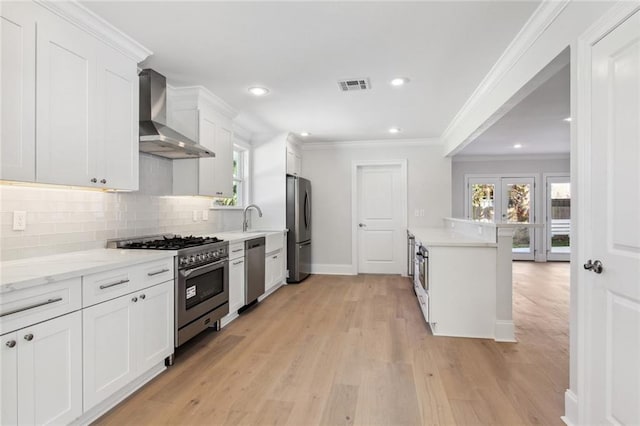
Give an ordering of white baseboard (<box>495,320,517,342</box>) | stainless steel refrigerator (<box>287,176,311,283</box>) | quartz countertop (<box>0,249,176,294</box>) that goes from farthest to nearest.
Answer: stainless steel refrigerator (<box>287,176,311,283</box>) → white baseboard (<box>495,320,517,342</box>) → quartz countertop (<box>0,249,176,294</box>)

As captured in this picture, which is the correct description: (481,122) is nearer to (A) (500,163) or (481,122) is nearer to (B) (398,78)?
(B) (398,78)

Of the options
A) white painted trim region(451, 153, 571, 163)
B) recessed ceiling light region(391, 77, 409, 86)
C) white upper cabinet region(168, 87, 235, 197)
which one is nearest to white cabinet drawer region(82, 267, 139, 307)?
white upper cabinet region(168, 87, 235, 197)

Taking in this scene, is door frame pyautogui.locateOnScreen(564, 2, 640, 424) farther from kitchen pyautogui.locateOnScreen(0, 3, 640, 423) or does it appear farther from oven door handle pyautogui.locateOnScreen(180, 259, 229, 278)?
oven door handle pyautogui.locateOnScreen(180, 259, 229, 278)

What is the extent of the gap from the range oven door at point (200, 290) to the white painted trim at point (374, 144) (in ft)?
11.2

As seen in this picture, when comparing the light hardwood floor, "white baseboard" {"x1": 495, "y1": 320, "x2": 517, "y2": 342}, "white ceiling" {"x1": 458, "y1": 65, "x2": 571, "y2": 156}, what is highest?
"white ceiling" {"x1": 458, "y1": 65, "x2": 571, "y2": 156}

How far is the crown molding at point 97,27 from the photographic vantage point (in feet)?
6.42

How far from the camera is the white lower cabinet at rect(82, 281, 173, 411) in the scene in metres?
1.81

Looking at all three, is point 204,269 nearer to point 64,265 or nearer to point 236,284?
point 236,284

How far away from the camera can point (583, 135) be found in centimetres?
171

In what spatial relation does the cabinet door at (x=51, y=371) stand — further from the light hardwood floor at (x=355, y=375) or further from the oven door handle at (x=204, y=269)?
the oven door handle at (x=204, y=269)

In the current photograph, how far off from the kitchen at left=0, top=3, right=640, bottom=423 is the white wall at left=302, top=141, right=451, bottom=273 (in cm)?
2

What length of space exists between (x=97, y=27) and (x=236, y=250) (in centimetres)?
222

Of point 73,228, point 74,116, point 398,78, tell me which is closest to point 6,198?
point 73,228

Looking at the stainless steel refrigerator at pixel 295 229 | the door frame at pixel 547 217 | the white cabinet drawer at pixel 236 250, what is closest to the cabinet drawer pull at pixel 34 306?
the white cabinet drawer at pixel 236 250
